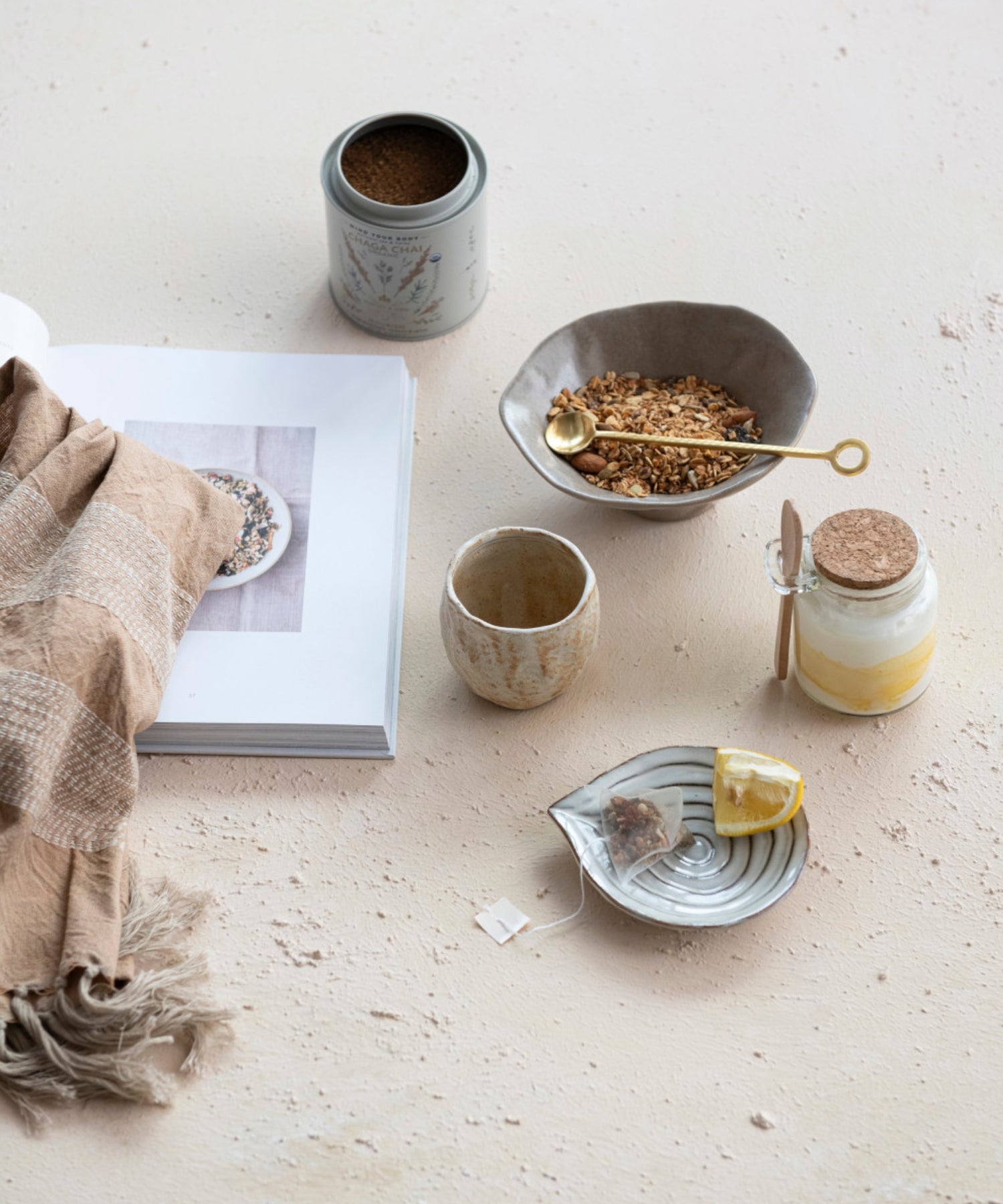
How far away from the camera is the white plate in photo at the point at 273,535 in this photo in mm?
858

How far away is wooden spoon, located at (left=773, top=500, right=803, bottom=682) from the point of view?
2.56ft

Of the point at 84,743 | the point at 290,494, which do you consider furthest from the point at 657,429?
the point at 84,743

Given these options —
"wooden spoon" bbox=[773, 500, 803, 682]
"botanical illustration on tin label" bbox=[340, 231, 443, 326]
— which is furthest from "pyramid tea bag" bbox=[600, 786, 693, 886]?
"botanical illustration on tin label" bbox=[340, 231, 443, 326]

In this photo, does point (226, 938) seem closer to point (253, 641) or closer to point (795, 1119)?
point (253, 641)

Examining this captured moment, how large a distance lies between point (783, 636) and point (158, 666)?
0.39 metres

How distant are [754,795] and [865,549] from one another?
159 mm

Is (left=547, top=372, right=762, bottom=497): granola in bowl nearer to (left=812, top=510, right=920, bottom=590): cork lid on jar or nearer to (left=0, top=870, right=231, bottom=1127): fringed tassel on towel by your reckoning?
(left=812, top=510, right=920, bottom=590): cork lid on jar

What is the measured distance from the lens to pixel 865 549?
30.4 inches

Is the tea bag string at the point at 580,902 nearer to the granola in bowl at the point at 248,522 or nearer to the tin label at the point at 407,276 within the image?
the granola in bowl at the point at 248,522

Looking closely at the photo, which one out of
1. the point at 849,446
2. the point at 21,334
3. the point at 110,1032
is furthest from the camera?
the point at 21,334

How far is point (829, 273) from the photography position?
1055mm

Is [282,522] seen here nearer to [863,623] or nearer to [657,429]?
[657,429]

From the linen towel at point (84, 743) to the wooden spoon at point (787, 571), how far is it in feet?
1.18

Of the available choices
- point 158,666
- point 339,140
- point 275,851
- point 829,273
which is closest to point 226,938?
point 275,851
